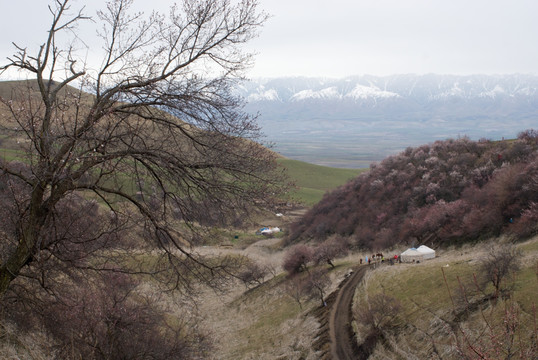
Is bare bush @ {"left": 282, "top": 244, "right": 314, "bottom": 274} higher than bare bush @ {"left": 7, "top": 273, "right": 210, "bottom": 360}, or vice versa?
bare bush @ {"left": 7, "top": 273, "right": 210, "bottom": 360}

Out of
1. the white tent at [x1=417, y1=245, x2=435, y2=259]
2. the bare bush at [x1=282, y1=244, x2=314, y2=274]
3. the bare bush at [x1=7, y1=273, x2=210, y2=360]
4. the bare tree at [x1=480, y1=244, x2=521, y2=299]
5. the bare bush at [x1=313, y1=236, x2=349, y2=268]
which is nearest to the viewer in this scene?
the bare bush at [x1=7, y1=273, x2=210, y2=360]

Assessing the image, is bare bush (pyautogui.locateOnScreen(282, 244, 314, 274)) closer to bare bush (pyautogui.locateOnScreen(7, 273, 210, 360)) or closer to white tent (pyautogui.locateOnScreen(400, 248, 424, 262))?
white tent (pyautogui.locateOnScreen(400, 248, 424, 262))

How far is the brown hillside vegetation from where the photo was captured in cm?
3016

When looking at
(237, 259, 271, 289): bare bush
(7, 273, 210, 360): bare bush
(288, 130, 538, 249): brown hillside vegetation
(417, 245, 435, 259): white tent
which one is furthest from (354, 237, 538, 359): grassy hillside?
(7, 273, 210, 360): bare bush

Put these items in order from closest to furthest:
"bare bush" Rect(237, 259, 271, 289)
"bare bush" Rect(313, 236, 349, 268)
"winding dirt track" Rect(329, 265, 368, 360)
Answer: "bare bush" Rect(237, 259, 271, 289), "winding dirt track" Rect(329, 265, 368, 360), "bare bush" Rect(313, 236, 349, 268)

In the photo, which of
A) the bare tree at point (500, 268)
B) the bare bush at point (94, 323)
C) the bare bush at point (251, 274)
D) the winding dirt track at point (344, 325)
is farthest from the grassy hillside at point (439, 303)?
the bare bush at point (94, 323)

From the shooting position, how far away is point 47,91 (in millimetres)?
6672

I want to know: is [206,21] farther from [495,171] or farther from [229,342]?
[495,171]

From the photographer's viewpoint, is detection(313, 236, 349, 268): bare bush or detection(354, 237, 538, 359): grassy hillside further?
detection(313, 236, 349, 268): bare bush

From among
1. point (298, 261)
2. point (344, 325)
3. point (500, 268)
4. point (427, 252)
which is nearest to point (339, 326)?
point (344, 325)

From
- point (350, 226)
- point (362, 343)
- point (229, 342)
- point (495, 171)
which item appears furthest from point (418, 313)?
point (350, 226)

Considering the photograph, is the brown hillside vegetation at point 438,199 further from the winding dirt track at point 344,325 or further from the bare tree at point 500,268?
the winding dirt track at point 344,325

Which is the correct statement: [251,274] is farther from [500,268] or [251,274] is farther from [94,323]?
[500,268]

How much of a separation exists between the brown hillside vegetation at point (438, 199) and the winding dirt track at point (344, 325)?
29.1ft
